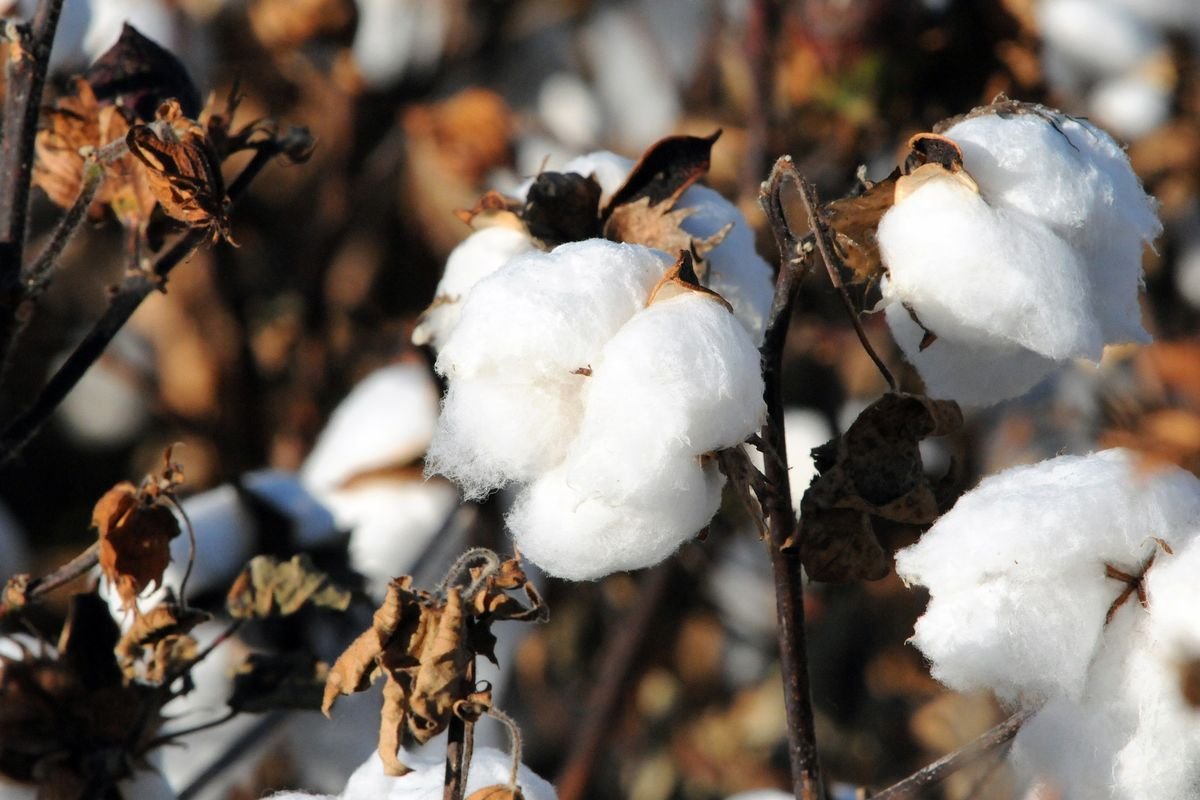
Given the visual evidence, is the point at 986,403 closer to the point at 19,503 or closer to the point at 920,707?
the point at 920,707

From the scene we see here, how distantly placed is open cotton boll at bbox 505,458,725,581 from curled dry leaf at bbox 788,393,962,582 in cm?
8

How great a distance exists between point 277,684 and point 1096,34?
191 centimetres

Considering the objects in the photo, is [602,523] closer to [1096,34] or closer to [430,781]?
[430,781]

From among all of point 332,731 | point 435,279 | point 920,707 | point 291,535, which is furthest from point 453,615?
point 435,279

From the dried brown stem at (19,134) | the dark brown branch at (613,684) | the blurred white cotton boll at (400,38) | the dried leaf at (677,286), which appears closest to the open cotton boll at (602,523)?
the dried leaf at (677,286)

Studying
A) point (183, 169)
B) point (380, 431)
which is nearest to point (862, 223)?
point (183, 169)

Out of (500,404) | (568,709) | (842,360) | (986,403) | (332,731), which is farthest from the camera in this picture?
(568,709)

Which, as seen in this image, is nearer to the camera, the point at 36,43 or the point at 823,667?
the point at 36,43

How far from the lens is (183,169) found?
106 centimetres

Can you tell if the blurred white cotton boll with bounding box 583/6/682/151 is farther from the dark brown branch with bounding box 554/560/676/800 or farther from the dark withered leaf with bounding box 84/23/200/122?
the dark withered leaf with bounding box 84/23/200/122

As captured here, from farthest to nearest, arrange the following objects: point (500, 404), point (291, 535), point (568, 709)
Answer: point (568, 709), point (291, 535), point (500, 404)

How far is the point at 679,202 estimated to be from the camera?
1150mm

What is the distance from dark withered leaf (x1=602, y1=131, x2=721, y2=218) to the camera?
1.13 m

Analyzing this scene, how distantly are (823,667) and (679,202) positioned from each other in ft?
5.55
